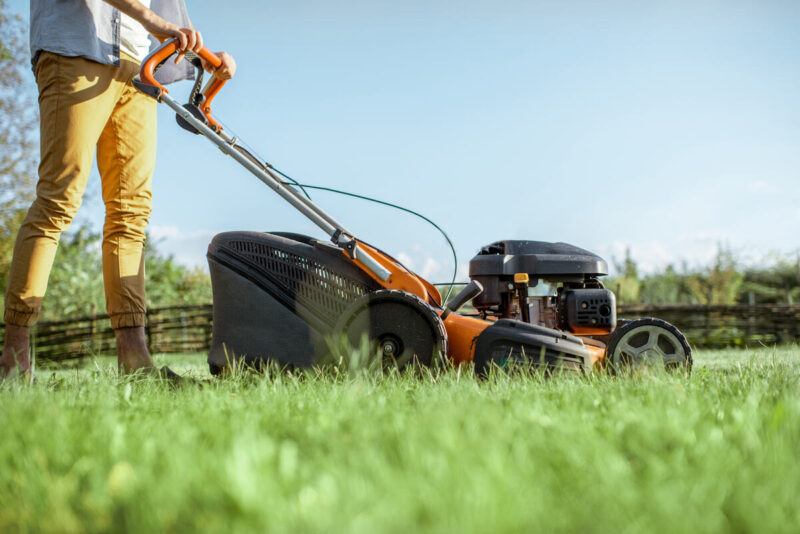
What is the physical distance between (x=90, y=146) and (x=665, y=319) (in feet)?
25.5

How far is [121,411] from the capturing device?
5.21ft

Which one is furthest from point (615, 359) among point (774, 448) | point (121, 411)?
point (121, 411)

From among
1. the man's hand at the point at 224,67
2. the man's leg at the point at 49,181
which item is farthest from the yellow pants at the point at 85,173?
the man's hand at the point at 224,67

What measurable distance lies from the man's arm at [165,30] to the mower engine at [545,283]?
4.49 ft

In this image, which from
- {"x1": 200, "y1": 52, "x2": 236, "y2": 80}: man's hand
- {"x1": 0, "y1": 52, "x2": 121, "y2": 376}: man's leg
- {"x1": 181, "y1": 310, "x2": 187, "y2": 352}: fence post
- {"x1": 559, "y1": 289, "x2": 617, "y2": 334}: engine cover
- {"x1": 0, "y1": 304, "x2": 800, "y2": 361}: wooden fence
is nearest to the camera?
{"x1": 0, "y1": 52, "x2": 121, "y2": 376}: man's leg

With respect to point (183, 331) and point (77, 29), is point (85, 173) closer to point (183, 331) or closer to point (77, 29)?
point (77, 29)

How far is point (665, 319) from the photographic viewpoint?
8375 mm

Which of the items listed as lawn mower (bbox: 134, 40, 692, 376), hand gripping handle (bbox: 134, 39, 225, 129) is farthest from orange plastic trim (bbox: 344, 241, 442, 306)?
hand gripping handle (bbox: 134, 39, 225, 129)

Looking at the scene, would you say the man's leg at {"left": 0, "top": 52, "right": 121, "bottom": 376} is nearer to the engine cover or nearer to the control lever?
the control lever

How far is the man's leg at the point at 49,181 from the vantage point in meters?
2.29

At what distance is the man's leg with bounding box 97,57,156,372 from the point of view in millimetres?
2539

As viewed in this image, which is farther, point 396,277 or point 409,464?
point 396,277

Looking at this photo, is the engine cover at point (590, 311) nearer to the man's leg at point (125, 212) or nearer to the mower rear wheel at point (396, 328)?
the mower rear wheel at point (396, 328)

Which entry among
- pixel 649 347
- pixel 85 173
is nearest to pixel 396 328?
pixel 649 347
